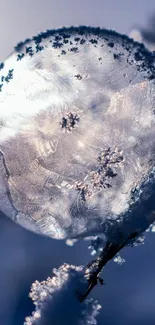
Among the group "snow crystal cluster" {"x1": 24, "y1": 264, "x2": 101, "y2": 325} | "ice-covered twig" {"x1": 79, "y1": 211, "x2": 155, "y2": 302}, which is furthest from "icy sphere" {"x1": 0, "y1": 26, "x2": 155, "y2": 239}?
"snow crystal cluster" {"x1": 24, "y1": 264, "x2": 101, "y2": 325}

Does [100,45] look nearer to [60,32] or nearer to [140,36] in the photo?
[60,32]

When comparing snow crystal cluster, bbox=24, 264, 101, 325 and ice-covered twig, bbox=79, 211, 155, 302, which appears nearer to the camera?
ice-covered twig, bbox=79, 211, 155, 302

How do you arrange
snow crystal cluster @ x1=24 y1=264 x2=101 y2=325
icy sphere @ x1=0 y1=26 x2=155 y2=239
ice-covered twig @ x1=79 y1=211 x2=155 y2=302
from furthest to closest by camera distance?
snow crystal cluster @ x1=24 y1=264 x2=101 y2=325
ice-covered twig @ x1=79 y1=211 x2=155 y2=302
icy sphere @ x1=0 y1=26 x2=155 y2=239

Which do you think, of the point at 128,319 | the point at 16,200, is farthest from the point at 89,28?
the point at 128,319

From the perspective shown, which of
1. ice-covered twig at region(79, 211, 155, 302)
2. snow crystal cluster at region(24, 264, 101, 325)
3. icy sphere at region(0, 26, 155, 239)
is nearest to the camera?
icy sphere at region(0, 26, 155, 239)

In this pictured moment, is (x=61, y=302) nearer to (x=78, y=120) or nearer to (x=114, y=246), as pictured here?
(x=114, y=246)

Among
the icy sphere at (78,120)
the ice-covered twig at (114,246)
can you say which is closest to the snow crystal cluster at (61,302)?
the ice-covered twig at (114,246)

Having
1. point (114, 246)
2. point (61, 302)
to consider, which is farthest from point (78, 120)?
point (61, 302)

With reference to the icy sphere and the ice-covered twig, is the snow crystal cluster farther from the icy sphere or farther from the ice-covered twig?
the icy sphere
